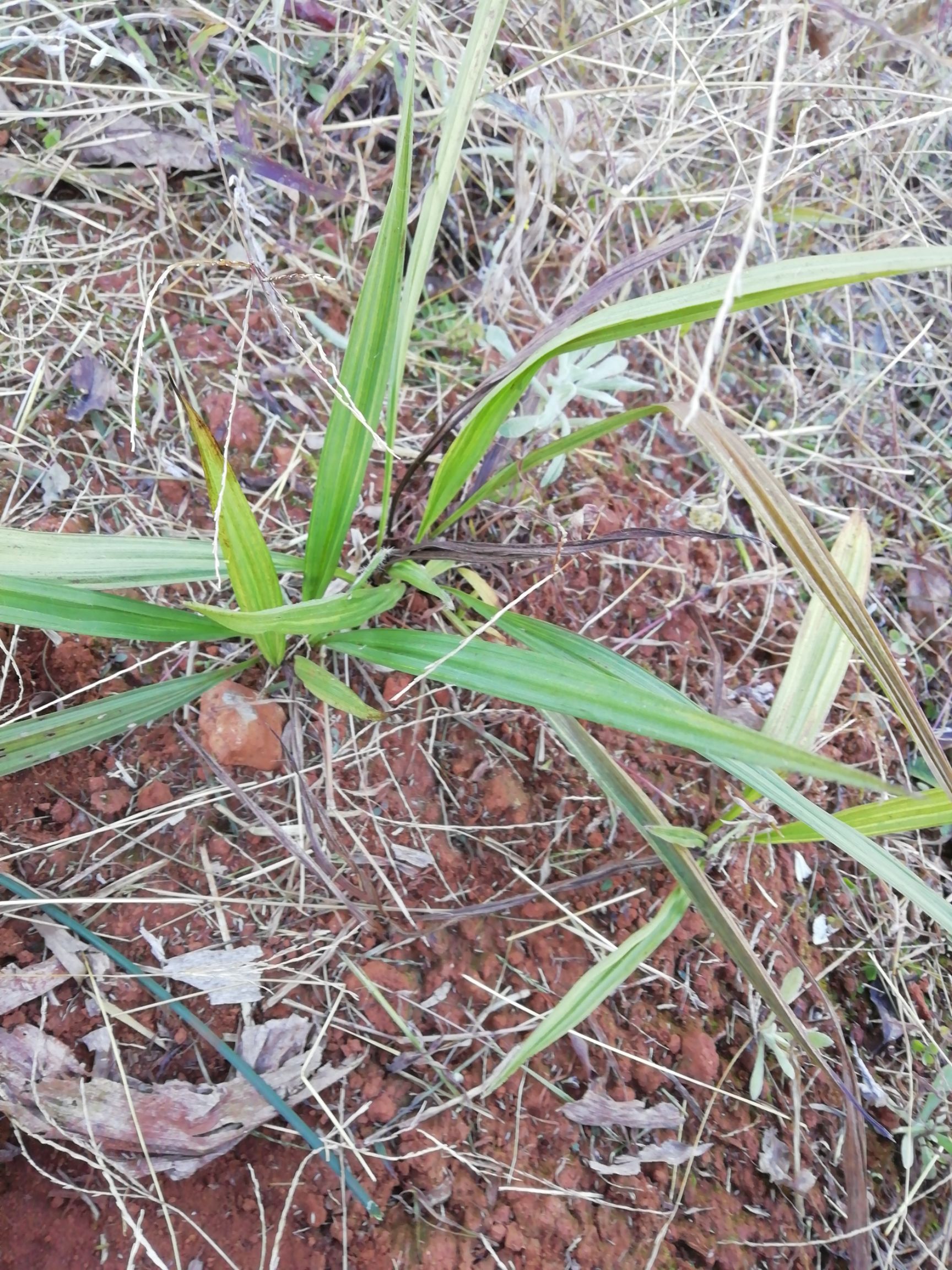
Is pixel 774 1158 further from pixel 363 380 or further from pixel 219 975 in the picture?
pixel 363 380

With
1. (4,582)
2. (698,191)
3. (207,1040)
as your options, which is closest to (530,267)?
(698,191)

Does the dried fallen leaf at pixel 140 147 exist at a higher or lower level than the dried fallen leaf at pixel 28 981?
higher

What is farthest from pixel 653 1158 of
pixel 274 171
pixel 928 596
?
pixel 274 171

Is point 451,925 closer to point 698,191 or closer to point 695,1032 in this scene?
point 695,1032

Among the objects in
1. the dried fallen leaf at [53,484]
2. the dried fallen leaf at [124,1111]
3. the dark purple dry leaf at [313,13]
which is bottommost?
the dried fallen leaf at [124,1111]

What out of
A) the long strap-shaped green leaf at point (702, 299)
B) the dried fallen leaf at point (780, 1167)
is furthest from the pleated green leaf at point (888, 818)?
the long strap-shaped green leaf at point (702, 299)

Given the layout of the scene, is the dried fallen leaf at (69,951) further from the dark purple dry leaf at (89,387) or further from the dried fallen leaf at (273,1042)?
the dark purple dry leaf at (89,387)

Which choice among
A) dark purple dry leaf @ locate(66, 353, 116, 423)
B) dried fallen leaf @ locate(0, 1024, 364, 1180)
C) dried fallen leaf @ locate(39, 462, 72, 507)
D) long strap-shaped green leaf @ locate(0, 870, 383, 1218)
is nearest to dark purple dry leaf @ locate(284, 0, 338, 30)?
dark purple dry leaf @ locate(66, 353, 116, 423)
